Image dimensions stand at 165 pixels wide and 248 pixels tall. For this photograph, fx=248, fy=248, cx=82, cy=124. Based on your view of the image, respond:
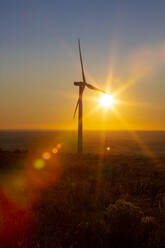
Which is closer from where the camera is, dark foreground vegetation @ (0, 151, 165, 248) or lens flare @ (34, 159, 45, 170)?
dark foreground vegetation @ (0, 151, 165, 248)

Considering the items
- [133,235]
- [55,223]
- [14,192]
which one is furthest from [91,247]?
[14,192]

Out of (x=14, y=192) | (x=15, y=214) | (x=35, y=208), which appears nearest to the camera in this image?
(x=15, y=214)

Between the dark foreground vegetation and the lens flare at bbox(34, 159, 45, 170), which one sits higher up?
the lens flare at bbox(34, 159, 45, 170)

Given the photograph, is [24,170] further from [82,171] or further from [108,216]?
[108,216]

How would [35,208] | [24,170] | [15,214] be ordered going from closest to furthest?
[15,214] → [35,208] → [24,170]

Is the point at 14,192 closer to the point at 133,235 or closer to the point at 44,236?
the point at 44,236

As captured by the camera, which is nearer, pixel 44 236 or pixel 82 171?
pixel 44 236

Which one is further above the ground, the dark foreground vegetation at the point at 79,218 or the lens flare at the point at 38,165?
the lens flare at the point at 38,165

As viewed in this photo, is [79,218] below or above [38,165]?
below

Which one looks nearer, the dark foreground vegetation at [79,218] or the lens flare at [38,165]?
the dark foreground vegetation at [79,218]

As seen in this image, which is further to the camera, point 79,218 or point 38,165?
point 38,165
